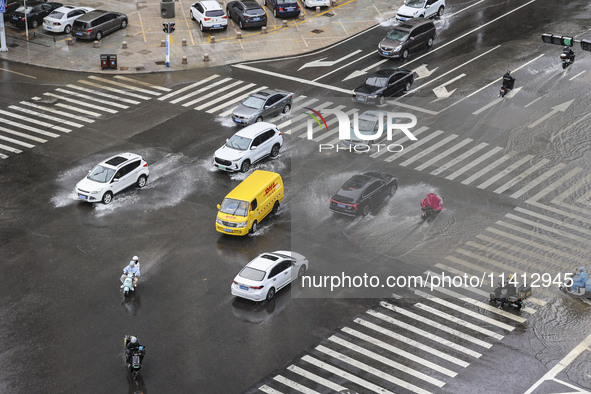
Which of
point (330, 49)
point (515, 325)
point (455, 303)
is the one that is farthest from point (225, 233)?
point (330, 49)

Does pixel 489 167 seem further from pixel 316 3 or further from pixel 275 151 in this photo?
pixel 316 3

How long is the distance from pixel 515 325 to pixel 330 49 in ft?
113

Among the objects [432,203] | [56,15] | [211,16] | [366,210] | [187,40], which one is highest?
[211,16]

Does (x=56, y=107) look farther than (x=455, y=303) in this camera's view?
Yes

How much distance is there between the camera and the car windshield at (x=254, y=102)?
5563 centimetres

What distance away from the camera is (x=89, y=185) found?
154ft

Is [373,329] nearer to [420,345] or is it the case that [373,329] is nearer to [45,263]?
[420,345]

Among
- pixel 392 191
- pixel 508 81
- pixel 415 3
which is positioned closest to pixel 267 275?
pixel 392 191

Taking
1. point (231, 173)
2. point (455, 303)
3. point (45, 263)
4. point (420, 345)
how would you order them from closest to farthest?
point (420, 345) → point (455, 303) → point (45, 263) → point (231, 173)

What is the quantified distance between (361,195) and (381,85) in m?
14.5

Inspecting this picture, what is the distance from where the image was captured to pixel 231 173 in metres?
50.3

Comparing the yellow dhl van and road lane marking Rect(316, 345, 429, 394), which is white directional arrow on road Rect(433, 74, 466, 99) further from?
road lane marking Rect(316, 345, 429, 394)

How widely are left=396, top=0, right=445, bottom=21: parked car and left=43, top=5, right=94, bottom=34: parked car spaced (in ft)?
83.4

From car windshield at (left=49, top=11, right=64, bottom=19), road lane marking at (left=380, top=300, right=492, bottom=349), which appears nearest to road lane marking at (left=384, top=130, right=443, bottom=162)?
road lane marking at (left=380, top=300, right=492, bottom=349)
